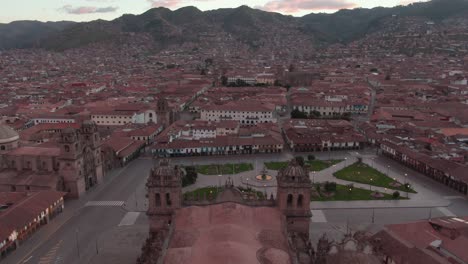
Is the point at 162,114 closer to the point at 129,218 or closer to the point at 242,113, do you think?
the point at 242,113

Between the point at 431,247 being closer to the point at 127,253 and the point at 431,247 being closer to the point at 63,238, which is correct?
the point at 127,253

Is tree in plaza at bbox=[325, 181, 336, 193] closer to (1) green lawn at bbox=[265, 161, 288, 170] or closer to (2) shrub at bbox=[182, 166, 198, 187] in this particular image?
(1) green lawn at bbox=[265, 161, 288, 170]

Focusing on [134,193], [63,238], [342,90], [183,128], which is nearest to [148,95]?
[183,128]

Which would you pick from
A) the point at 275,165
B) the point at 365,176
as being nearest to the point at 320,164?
the point at 275,165

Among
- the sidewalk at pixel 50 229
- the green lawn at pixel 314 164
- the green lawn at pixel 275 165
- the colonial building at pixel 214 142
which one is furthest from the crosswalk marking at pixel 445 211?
the sidewalk at pixel 50 229

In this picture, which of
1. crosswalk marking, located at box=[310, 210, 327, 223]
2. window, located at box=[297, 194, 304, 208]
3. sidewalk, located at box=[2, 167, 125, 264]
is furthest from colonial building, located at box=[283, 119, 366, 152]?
window, located at box=[297, 194, 304, 208]
